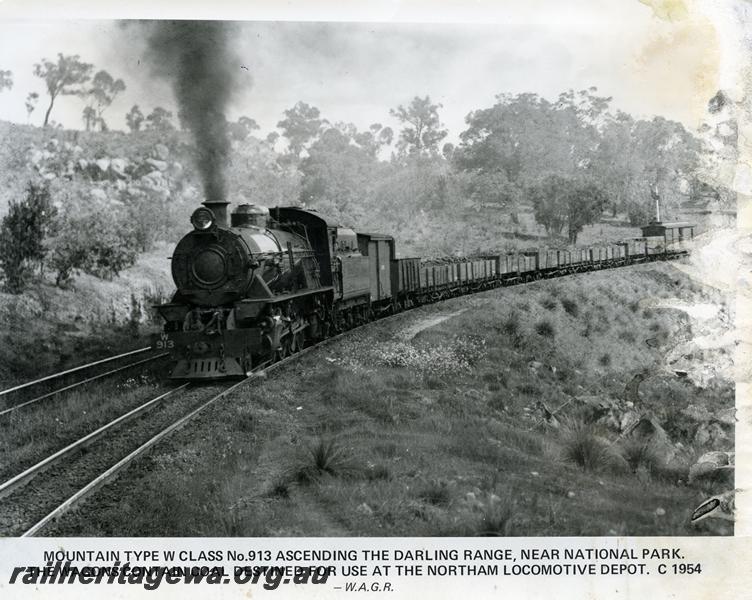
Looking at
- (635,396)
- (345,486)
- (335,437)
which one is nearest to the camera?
(345,486)

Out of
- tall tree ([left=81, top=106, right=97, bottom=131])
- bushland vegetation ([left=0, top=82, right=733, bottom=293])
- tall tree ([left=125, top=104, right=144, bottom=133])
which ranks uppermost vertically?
tall tree ([left=125, top=104, right=144, bottom=133])

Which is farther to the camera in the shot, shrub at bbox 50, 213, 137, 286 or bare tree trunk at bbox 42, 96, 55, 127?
shrub at bbox 50, 213, 137, 286

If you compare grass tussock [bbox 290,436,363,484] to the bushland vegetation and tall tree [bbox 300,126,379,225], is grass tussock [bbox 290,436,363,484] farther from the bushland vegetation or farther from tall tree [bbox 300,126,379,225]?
tall tree [bbox 300,126,379,225]

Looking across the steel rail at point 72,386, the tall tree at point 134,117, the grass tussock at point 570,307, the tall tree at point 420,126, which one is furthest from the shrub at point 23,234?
the grass tussock at point 570,307

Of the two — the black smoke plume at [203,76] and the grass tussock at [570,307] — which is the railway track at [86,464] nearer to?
the black smoke plume at [203,76]

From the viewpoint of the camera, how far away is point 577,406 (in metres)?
6.09

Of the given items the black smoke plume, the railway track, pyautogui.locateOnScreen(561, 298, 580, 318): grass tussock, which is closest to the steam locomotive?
the black smoke plume

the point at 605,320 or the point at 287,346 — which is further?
the point at 287,346

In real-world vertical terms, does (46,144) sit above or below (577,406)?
above

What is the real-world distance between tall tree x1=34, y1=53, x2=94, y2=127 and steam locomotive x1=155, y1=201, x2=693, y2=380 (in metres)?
2.14

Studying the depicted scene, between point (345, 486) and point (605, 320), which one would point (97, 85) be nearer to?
point (345, 486)

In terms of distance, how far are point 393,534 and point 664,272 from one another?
4.88 m

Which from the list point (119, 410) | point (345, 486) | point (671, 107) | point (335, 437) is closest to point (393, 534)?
point (345, 486)

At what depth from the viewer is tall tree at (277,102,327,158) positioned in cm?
821
